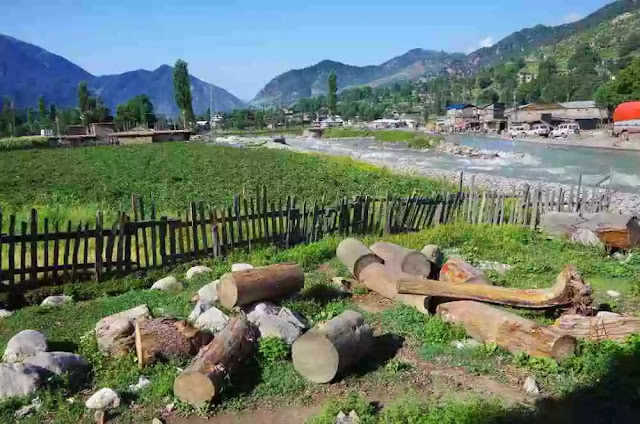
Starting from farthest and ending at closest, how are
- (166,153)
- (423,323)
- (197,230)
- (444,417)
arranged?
1. (166,153)
2. (197,230)
3. (423,323)
4. (444,417)

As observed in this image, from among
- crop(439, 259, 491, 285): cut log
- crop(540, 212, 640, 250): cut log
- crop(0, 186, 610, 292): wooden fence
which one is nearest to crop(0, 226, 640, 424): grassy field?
crop(0, 186, 610, 292): wooden fence

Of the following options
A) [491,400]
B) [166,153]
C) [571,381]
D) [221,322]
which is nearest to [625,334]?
[571,381]

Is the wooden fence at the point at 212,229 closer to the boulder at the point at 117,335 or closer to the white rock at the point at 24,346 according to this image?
the white rock at the point at 24,346

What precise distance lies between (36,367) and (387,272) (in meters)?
5.20

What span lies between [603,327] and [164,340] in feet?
17.7

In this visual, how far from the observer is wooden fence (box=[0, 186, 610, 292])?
925cm

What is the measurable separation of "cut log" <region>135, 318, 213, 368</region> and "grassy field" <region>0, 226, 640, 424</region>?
133 mm

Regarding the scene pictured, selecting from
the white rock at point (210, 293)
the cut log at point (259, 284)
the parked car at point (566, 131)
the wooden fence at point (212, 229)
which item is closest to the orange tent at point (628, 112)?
the parked car at point (566, 131)

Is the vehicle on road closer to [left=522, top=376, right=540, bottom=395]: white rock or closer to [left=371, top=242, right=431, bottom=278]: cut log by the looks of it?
[left=371, top=242, right=431, bottom=278]: cut log

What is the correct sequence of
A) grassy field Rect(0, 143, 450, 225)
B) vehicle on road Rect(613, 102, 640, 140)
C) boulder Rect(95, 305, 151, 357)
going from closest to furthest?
boulder Rect(95, 305, 151, 357) < grassy field Rect(0, 143, 450, 225) < vehicle on road Rect(613, 102, 640, 140)

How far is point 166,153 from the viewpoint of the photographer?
4269 cm

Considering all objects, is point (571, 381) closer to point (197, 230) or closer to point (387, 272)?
point (387, 272)

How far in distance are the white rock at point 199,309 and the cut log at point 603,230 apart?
8.86 meters

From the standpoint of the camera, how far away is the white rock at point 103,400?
5.49 metres
